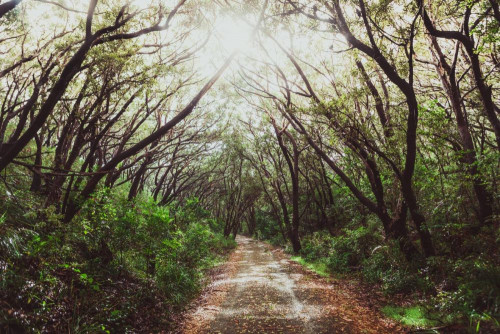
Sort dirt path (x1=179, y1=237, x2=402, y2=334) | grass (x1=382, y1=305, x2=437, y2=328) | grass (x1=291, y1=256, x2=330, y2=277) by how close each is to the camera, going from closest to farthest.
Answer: grass (x1=382, y1=305, x2=437, y2=328)
dirt path (x1=179, y1=237, x2=402, y2=334)
grass (x1=291, y1=256, x2=330, y2=277)

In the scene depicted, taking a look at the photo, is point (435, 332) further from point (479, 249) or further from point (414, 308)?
point (479, 249)

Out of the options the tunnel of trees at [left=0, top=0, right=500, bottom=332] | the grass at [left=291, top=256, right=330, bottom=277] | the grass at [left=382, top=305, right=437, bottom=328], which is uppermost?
the tunnel of trees at [left=0, top=0, right=500, bottom=332]

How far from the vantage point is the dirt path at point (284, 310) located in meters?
5.88

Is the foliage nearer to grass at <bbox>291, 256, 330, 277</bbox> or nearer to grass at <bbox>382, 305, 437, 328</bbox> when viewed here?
grass at <bbox>382, 305, 437, 328</bbox>

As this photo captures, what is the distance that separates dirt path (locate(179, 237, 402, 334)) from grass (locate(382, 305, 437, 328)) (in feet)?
0.83

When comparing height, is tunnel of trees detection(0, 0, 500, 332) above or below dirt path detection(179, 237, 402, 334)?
above

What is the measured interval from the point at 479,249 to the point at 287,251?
14.9 metres

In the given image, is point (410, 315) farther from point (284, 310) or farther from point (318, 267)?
point (318, 267)

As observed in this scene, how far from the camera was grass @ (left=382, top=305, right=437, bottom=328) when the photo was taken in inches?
213

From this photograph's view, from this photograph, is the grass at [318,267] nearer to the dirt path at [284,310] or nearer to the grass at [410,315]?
the dirt path at [284,310]

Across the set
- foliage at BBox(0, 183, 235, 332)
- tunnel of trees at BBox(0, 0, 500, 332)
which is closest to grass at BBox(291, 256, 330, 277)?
tunnel of trees at BBox(0, 0, 500, 332)

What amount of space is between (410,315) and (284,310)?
2826 millimetres

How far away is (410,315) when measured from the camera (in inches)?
232

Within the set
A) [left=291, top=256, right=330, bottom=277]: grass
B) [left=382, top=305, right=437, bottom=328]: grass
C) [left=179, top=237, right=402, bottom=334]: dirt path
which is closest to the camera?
[left=382, top=305, right=437, bottom=328]: grass
